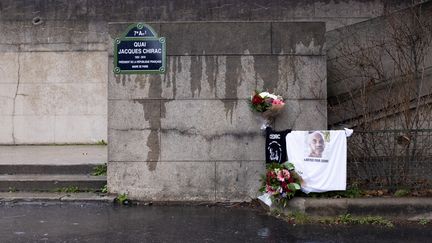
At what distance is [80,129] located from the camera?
537 inches

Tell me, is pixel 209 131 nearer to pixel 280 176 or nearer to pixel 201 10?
pixel 280 176

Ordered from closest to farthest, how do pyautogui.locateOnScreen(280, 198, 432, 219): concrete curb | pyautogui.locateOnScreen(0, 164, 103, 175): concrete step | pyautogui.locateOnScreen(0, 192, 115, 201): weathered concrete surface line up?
1. pyautogui.locateOnScreen(280, 198, 432, 219): concrete curb
2. pyautogui.locateOnScreen(0, 192, 115, 201): weathered concrete surface
3. pyautogui.locateOnScreen(0, 164, 103, 175): concrete step

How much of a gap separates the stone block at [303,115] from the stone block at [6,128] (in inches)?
313

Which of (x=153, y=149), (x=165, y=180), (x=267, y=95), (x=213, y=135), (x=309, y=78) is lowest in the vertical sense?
(x=165, y=180)

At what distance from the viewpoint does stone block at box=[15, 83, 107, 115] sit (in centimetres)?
1358

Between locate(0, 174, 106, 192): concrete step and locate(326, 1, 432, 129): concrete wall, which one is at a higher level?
locate(326, 1, 432, 129): concrete wall

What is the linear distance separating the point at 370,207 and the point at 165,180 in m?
3.37

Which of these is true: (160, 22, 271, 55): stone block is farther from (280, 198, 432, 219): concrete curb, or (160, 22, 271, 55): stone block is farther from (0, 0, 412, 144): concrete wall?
(0, 0, 412, 144): concrete wall

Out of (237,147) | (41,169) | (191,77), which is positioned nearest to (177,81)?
(191,77)

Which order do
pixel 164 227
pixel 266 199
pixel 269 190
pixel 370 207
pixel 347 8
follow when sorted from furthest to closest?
pixel 347 8 → pixel 266 199 → pixel 269 190 → pixel 370 207 → pixel 164 227

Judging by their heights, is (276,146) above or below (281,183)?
above

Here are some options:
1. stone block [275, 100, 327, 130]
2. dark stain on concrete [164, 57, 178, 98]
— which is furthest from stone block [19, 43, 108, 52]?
stone block [275, 100, 327, 130]

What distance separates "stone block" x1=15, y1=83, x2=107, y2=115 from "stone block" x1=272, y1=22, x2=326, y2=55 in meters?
6.27

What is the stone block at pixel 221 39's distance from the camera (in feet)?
28.8
